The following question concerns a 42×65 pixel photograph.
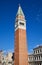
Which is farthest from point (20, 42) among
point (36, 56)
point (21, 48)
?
point (36, 56)

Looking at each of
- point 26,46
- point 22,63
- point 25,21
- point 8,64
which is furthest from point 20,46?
point 8,64

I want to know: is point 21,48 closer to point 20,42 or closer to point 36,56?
point 20,42

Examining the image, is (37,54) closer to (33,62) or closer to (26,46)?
(33,62)

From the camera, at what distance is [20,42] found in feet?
107

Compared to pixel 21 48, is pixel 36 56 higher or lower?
lower

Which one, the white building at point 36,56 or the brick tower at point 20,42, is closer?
the brick tower at point 20,42

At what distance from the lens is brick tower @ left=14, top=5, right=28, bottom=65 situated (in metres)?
31.7

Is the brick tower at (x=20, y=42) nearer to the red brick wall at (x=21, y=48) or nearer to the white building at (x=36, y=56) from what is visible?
the red brick wall at (x=21, y=48)

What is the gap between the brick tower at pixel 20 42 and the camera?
31734 millimetres

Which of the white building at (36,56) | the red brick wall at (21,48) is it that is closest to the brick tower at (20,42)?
the red brick wall at (21,48)

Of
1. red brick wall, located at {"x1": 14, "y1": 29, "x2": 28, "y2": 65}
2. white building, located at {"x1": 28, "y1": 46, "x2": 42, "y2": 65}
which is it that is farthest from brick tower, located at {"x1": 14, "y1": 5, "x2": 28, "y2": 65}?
white building, located at {"x1": 28, "y1": 46, "x2": 42, "y2": 65}

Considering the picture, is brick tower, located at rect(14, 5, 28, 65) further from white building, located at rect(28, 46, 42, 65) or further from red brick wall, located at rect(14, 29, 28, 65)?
white building, located at rect(28, 46, 42, 65)

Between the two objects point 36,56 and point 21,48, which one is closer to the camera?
point 21,48

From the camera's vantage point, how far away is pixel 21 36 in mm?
33062
